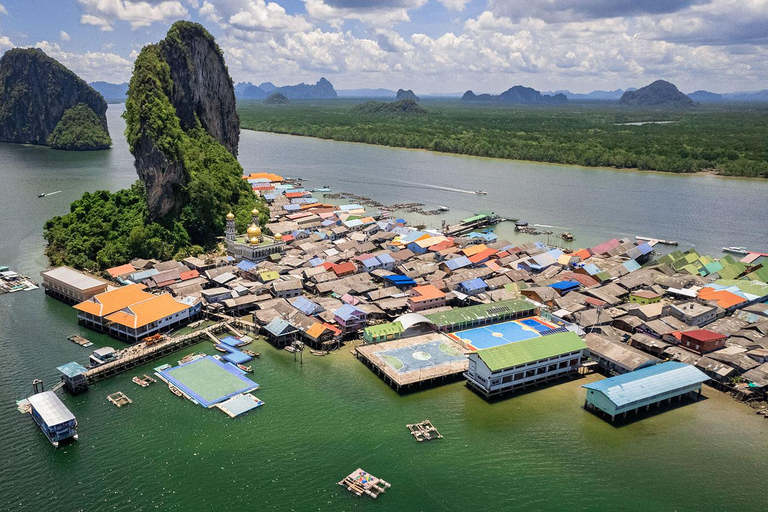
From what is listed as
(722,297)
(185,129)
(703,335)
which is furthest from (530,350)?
Answer: (185,129)

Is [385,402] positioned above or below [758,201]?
below

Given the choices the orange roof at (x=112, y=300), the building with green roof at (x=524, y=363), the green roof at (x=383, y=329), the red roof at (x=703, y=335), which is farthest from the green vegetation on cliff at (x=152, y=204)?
the red roof at (x=703, y=335)

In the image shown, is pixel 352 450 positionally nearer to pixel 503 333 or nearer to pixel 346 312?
pixel 346 312

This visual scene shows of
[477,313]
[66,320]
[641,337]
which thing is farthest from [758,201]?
[66,320]

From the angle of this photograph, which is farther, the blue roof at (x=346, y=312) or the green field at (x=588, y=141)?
the green field at (x=588, y=141)

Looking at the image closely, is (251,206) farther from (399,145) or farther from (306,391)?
(399,145)

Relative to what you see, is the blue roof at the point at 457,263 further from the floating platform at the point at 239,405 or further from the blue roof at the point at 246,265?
the floating platform at the point at 239,405
